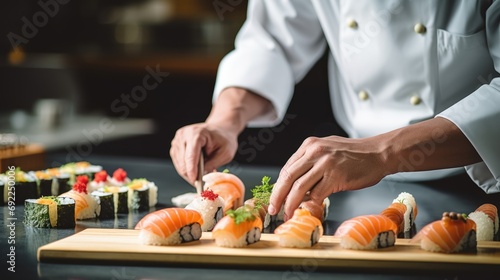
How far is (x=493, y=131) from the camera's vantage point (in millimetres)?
1973

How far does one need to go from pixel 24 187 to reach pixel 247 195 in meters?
0.73

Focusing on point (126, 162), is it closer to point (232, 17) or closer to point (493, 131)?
point (493, 131)

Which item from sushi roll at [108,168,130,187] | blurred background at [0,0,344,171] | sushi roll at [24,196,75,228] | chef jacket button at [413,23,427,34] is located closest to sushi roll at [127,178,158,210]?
sushi roll at [108,168,130,187]

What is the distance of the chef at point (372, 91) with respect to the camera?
75.0 inches

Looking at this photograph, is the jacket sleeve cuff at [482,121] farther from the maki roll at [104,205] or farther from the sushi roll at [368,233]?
the maki roll at [104,205]

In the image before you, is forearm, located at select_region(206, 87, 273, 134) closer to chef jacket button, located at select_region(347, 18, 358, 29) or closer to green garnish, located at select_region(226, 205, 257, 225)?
chef jacket button, located at select_region(347, 18, 358, 29)

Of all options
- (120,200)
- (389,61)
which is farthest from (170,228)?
(389,61)

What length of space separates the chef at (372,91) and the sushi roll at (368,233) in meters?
0.19

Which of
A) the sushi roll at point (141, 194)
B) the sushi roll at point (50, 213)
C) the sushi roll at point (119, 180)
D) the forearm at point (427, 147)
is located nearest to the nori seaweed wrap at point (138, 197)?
the sushi roll at point (141, 194)

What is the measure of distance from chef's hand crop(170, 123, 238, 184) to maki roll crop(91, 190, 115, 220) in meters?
0.32

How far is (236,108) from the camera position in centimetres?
271

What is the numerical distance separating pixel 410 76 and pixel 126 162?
1276mm

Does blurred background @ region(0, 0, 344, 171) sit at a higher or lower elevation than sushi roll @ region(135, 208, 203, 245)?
higher

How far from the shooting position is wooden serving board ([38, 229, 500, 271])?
1.58 metres
